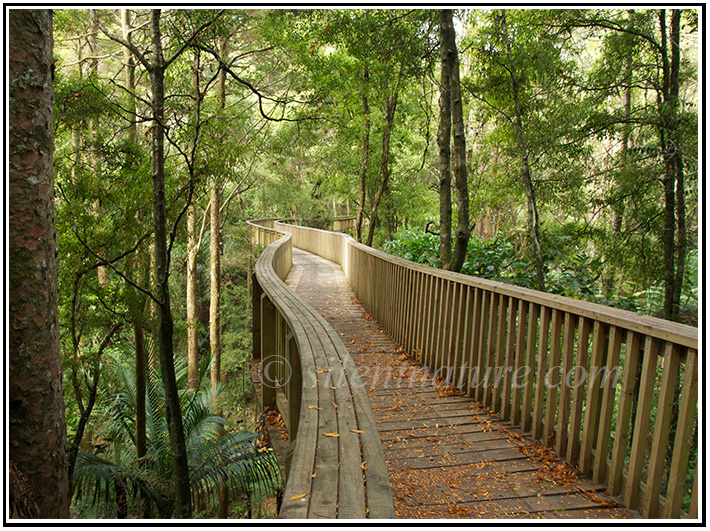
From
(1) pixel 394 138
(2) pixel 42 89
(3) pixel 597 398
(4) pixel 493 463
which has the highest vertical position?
(1) pixel 394 138

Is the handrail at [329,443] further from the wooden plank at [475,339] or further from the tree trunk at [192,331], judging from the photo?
the tree trunk at [192,331]

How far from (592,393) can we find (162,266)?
472cm

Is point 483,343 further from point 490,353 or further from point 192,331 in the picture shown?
point 192,331

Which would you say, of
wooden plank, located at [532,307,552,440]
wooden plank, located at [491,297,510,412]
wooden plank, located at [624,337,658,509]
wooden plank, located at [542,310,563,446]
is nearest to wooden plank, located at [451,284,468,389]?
wooden plank, located at [491,297,510,412]

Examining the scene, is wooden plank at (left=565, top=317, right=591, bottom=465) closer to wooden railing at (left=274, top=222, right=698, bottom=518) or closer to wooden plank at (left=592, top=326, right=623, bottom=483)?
wooden railing at (left=274, top=222, right=698, bottom=518)

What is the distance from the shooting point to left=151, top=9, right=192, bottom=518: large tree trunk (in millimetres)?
5164

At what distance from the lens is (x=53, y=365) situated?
2.96 meters

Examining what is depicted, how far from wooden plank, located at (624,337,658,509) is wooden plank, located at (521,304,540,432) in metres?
0.97

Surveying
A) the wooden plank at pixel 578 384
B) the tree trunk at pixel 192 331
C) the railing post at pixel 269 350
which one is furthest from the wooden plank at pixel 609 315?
the tree trunk at pixel 192 331

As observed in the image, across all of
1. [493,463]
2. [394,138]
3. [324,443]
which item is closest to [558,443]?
[493,463]

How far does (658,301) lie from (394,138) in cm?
1364

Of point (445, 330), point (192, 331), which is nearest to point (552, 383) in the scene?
point (445, 330)

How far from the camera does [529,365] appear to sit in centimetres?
337
